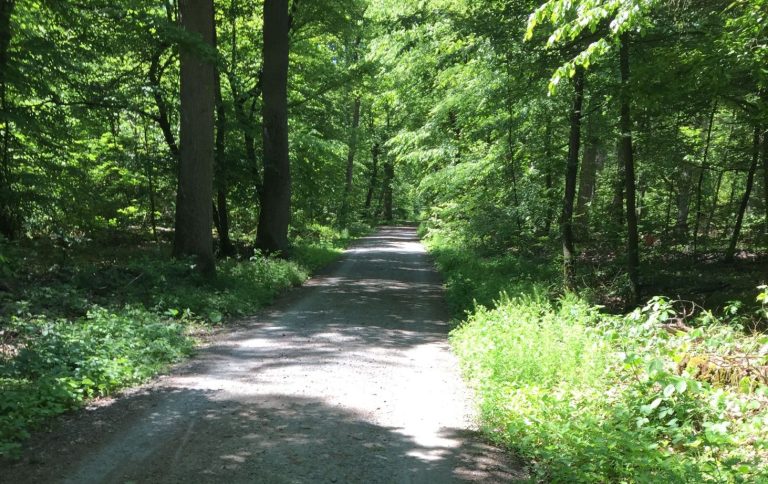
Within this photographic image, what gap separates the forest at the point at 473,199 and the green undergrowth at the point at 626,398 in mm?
29

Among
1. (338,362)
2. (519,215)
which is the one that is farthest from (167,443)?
(519,215)

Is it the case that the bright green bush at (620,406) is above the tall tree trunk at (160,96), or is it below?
below

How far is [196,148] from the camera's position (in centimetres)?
1202

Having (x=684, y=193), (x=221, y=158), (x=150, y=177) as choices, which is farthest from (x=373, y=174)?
(x=150, y=177)

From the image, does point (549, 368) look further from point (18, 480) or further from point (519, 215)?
point (519, 215)

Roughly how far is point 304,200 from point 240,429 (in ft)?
67.3

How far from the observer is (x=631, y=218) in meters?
10.5

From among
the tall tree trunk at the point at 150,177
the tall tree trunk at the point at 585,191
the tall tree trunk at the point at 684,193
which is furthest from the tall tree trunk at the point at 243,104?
the tall tree trunk at the point at 684,193

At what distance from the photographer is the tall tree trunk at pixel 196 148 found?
466 inches

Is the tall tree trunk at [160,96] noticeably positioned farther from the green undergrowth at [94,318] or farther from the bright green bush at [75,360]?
the bright green bush at [75,360]

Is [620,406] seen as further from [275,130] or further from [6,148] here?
[275,130]

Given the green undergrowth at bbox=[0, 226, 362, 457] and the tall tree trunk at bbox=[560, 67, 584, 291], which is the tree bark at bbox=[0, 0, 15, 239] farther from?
the tall tree trunk at bbox=[560, 67, 584, 291]

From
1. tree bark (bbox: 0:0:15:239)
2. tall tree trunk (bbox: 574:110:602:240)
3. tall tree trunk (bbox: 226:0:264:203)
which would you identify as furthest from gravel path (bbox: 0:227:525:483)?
tall tree trunk (bbox: 574:110:602:240)

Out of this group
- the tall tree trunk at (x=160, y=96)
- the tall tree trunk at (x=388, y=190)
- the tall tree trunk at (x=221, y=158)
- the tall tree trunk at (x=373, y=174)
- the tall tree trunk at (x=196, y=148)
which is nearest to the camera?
the tall tree trunk at (x=196, y=148)
